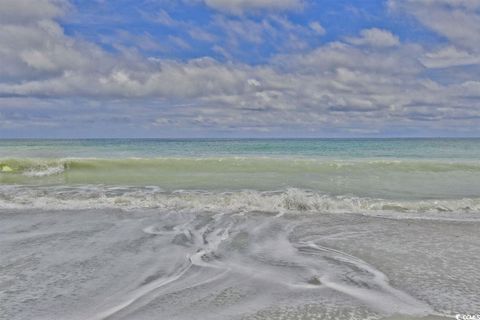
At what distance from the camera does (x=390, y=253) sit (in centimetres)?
632

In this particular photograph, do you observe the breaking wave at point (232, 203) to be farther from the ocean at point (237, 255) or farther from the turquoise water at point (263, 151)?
the turquoise water at point (263, 151)

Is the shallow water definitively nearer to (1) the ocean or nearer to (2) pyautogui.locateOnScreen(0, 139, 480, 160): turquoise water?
(1) the ocean

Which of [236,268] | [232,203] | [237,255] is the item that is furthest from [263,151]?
[236,268]

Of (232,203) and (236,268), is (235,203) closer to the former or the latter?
(232,203)

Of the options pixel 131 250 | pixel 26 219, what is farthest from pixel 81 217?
pixel 131 250

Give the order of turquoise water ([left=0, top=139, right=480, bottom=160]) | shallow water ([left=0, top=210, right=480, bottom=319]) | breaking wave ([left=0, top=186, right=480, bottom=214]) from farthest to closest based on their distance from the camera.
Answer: turquoise water ([left=0, top=139, right=480, bottom=160]) → breaking wave ([left=0, top=186, right=480, bottom=214]) → shallow water ([left=0, top=210, right=480, bottom=319])

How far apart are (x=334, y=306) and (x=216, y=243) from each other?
3.17m

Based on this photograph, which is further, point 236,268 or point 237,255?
point 237,255

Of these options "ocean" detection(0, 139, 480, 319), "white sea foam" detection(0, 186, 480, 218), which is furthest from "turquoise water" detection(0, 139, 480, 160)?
"ocean" detection(0, 139, 480, 319)

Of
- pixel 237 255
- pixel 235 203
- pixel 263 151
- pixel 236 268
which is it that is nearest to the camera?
pixel 236 268

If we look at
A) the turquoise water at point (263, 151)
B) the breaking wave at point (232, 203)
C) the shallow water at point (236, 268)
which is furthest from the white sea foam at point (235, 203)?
the turquoise water at point (263, 151)

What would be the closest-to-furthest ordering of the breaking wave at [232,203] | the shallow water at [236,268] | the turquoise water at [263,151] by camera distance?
the shallow water at [236,268] < the breaking wave at [232,203] < the turquoise water at [263,151]

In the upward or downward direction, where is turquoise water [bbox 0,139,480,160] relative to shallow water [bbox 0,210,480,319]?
upward

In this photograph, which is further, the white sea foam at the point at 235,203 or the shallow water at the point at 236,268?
the white sea foam at the point at 235,203
